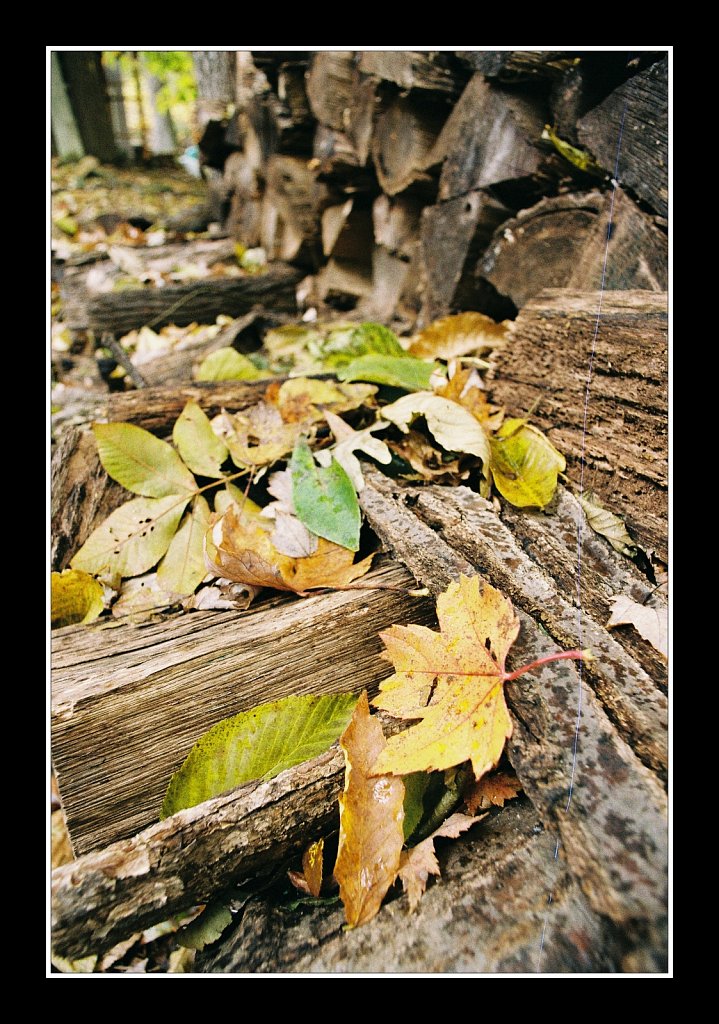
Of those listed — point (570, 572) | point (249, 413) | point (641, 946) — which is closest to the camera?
point (641, 946)

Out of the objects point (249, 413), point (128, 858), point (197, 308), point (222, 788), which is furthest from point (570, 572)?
point (197, 308)

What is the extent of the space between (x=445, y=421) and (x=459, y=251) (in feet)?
3.49

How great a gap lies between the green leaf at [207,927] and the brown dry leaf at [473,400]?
3.83 ft

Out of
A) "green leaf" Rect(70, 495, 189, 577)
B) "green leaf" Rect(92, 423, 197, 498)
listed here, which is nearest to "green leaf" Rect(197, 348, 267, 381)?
"green leaf" Rect(92, 423, 197, 498)

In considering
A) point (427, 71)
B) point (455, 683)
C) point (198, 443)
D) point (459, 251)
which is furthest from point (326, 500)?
point (427, 71)

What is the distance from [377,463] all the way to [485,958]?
1043 mm

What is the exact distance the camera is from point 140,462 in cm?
160

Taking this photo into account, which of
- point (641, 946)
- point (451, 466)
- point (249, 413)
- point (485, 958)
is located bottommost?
point (485, 958)

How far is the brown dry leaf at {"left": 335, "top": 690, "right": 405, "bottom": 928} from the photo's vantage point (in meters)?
0.89

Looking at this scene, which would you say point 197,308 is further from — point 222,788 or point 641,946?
point 641,946

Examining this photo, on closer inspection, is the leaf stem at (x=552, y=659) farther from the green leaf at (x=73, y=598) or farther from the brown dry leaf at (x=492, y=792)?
the green leaf at (x=73, y=598)

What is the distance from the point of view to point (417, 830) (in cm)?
98

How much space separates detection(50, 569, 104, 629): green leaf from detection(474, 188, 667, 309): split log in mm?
1523

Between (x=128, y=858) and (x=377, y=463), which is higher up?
(x=377, y=463)
